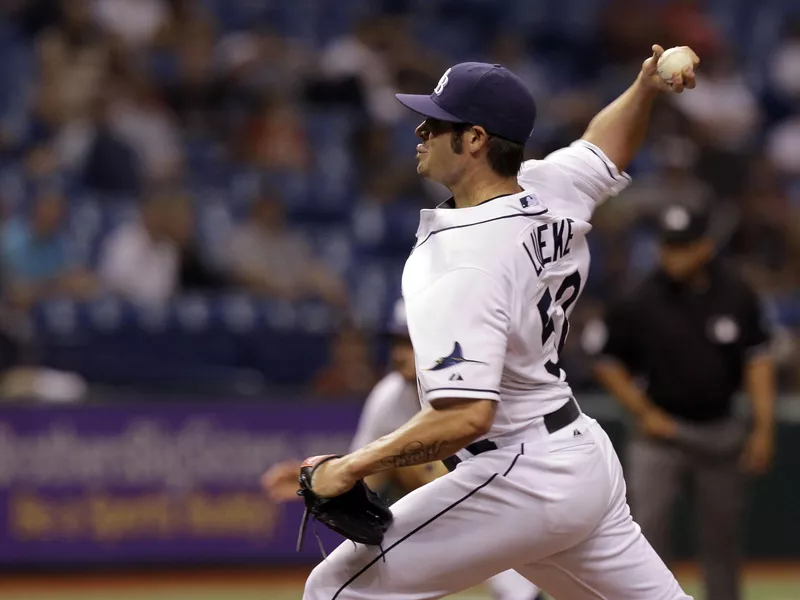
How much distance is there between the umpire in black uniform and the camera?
6.90 m

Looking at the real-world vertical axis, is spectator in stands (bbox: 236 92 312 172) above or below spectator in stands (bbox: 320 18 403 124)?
below

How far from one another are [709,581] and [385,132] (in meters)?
5.81

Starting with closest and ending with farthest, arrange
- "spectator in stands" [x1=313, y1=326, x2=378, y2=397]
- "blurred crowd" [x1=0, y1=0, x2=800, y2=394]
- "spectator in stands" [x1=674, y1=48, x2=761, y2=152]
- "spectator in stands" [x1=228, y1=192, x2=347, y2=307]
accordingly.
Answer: "spectator in stands" [x1=313, y1=326, x2=378, y2=397]
"blurred crowd" [x1=0, y1=0, x2=800, y2=394]
"spectator in stands" [x1=228, y1=192, x2=347, y2=307]
"spectator in stands" [x1=674, y1=48, x2=761, y2=152]

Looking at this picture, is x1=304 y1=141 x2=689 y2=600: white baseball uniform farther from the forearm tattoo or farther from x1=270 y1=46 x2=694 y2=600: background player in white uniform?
the forearm tattoo

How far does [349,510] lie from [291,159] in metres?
8.12

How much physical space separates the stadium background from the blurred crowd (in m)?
0.02

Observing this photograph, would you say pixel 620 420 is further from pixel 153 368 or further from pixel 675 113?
pixel 675 113

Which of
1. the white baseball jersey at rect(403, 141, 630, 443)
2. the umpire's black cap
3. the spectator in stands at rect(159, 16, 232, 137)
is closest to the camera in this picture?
the white baseball jersey at rect(403, 141, 630, 443)

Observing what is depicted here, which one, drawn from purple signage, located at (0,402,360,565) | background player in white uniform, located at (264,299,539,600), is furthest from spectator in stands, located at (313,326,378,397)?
background player in white uniform, located at (264,299,539,600)

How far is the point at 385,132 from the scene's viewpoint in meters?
11.8

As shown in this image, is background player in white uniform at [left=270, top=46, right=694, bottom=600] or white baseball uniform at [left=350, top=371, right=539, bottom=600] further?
white baseball uniform at [left=350, top=371, right=539, bottom=600]

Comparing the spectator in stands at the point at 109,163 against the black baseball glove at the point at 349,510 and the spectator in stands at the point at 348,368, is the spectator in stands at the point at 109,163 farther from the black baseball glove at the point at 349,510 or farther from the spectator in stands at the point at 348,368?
the black baseball glove at the point at 349,510

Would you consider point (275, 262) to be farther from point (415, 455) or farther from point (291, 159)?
point (415, 455)

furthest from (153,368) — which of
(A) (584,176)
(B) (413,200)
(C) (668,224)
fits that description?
(A) (584,176)
